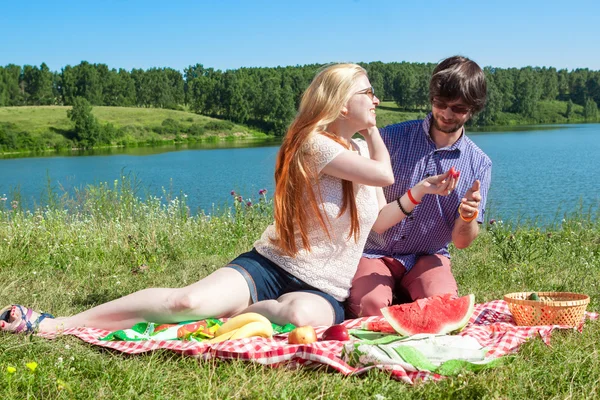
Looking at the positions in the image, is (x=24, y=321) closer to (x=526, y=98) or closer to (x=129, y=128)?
(x=129, y=128)

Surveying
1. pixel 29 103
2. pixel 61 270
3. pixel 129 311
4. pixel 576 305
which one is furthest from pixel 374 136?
pixel 29 103

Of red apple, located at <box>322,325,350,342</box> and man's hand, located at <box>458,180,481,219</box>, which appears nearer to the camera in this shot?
red apple, located at <box>322,325,350,342</box>

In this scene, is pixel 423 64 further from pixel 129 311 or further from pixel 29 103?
pixel 129 311

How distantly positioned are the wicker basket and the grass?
97 mm

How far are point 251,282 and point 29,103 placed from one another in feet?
386

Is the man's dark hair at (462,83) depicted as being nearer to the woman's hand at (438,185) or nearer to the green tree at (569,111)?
the woman's hand at (438,185)

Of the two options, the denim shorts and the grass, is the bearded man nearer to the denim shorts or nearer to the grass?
the denim shorts

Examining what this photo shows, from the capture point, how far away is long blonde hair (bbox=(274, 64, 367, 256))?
3.94 metres

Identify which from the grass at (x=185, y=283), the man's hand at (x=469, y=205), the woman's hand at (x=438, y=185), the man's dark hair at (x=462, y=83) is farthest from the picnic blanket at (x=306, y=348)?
the man's dark hair at (x=462, y=83)

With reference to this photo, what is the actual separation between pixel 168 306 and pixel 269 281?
64 centimetres

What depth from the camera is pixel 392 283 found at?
4500 millimetres

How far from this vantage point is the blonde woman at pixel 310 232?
3818 millimetres

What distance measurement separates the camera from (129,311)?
3816 mm

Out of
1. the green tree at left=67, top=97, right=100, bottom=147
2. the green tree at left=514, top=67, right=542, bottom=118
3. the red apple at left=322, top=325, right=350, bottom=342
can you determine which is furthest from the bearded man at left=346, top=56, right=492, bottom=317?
the green tree at left=514, top=67, right=542, bottom=118
